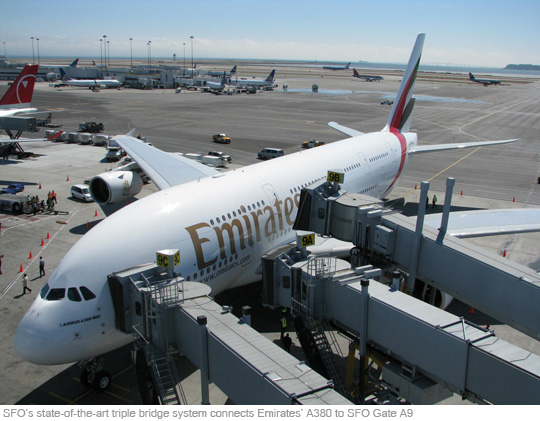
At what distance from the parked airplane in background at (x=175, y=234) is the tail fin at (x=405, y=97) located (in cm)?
780

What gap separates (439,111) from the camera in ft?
354

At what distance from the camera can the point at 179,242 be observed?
17500 mm

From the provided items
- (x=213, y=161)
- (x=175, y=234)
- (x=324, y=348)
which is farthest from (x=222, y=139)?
(x=324, y=348)

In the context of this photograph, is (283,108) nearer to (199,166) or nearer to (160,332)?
(199,166)

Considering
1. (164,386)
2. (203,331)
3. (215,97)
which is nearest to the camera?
(203,331)

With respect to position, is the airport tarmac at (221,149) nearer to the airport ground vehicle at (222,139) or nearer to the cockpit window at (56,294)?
the airport ground vehicle at (222,139)

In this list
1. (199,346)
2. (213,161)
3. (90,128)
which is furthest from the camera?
(90,128)

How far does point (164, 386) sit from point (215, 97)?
4944 inches

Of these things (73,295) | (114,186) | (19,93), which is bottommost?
(73,295)

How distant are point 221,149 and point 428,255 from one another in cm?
4806

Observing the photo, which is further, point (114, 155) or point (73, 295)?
point (114, 155)

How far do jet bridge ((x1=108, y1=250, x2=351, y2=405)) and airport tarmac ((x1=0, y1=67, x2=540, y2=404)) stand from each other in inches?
162

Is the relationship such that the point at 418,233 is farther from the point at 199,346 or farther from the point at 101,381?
the point at 101,381
